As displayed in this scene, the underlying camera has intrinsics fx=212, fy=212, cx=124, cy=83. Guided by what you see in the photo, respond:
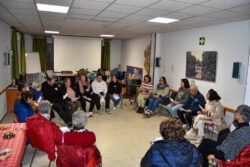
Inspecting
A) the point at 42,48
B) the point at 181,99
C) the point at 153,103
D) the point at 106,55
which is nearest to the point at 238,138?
the point at 181,99

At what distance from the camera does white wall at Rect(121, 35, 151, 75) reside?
8.88 metres

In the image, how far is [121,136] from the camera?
4469mm

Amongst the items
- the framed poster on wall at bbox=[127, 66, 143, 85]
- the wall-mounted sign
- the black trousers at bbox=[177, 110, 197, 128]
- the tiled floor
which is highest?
the wall-mounted sign

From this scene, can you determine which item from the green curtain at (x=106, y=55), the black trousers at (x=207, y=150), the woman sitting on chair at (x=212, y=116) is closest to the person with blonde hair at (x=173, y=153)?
the black trousers at (x=207, y=150)

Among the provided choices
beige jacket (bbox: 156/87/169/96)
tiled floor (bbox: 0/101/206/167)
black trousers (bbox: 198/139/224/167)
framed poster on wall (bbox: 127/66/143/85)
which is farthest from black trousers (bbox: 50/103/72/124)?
framed poster on wall (bbox: 127/66/143/85)

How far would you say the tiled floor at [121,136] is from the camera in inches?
134

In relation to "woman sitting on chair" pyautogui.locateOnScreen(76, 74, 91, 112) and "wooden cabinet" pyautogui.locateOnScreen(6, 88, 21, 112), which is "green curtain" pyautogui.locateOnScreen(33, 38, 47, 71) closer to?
"wooden cabinet" pyautogui.locateOnScreen(6, 88, 21, 112)

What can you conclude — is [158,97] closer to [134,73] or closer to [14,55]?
[134,73]

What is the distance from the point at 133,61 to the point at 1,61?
19.0ft

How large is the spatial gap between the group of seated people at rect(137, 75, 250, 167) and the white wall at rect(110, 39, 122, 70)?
5117 millimetres

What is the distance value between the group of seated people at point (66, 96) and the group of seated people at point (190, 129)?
102 cm

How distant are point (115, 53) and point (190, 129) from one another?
291 inches

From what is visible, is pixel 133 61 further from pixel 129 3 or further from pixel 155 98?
pixel 129 3

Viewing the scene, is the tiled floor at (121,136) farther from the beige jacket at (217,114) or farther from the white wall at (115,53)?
the white wall at (115,53)
